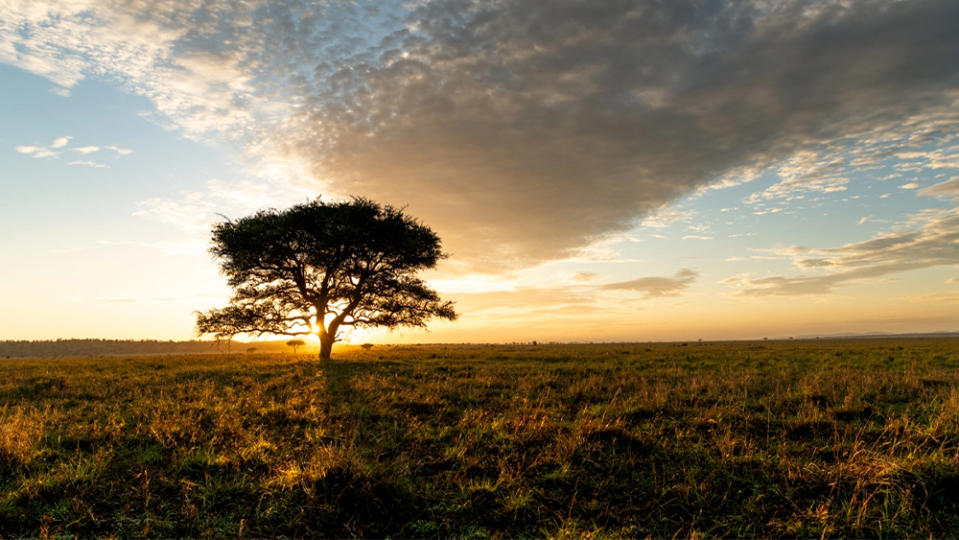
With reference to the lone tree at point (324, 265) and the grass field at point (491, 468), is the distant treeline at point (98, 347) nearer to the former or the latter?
the lone tree at point (324, 265)

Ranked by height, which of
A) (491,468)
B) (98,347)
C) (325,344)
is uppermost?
(325,344)

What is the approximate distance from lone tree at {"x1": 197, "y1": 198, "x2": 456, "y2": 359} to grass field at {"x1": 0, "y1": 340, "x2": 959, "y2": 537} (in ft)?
59.6

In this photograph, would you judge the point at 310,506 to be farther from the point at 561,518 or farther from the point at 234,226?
the point at 234,226

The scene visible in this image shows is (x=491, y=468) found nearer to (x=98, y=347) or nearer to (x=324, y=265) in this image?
(x=324, y=265)

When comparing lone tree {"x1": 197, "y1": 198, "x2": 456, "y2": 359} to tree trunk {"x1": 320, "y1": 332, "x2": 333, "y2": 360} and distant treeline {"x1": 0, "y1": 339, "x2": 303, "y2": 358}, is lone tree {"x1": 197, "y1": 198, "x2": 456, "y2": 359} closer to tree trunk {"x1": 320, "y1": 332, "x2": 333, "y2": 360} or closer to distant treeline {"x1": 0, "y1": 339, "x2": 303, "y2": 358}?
tree trunk {"x1": 320, "y1": 332, "x2": 333, "y2": 360}

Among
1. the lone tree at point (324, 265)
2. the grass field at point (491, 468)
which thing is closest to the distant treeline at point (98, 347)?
the lone tree at point (324, 265)

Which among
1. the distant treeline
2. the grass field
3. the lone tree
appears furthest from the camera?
the distant treeline

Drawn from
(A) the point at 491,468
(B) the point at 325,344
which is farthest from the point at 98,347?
(A) the point at 491,468

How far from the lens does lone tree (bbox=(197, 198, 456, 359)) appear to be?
28.4 m

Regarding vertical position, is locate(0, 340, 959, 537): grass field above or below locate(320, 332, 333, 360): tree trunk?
below

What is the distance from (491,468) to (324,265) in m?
25.3

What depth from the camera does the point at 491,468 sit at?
668 centimetres

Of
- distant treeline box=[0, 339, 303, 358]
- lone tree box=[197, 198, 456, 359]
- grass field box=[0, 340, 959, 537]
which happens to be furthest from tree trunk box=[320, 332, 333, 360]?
distant treeline box=[0, 339, 303, 358]

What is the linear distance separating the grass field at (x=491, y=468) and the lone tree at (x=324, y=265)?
18.2 m
